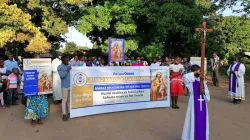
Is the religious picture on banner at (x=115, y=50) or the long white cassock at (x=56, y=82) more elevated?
the religious picture on banner at (x=115, y=50)

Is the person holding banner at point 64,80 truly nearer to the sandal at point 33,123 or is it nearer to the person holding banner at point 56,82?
the sandal at point 33,123

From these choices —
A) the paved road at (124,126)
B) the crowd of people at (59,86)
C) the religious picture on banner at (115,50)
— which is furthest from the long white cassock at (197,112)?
the religious picture on banner at (115,50)

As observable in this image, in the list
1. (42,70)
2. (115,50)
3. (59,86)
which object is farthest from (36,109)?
(115,50)

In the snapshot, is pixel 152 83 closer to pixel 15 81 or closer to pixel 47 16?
pixel 15 81

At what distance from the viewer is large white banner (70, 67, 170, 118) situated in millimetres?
8102

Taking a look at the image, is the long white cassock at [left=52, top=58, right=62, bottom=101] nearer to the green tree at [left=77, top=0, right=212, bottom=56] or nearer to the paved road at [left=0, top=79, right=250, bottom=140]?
the paved road at [left=0, top=79, right=250, bottom=140]

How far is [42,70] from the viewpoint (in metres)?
8.16

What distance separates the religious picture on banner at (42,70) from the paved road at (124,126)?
90 centimetres

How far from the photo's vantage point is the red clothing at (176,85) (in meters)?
9.52

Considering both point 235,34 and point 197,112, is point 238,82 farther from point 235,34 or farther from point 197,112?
point 235,34

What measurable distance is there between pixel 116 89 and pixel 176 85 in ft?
7.10

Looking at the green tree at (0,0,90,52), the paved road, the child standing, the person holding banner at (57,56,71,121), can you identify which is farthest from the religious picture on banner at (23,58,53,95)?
the green tree at (0,0,90,52)

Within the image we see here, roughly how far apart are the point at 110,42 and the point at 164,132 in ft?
16.7

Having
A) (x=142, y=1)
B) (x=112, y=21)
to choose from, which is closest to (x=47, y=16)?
(x=112, y=21)
